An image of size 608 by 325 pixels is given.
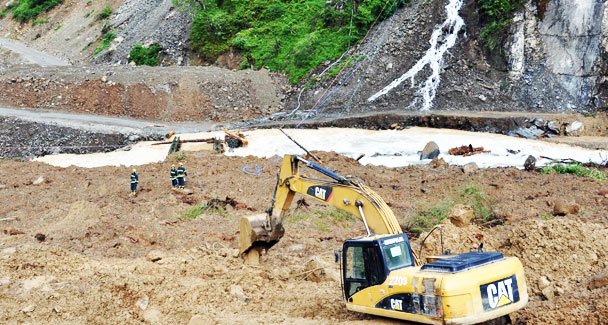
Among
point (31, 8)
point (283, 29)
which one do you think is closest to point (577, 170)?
point (283, 29)

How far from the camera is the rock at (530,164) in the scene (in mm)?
25172

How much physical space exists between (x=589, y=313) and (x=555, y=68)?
28192 mm

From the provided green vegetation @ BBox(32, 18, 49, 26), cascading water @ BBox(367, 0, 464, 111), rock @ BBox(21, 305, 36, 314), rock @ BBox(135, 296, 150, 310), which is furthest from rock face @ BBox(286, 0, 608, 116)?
green vegetation @ BBox(32, 18, 49, 26)

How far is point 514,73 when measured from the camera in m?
37.3

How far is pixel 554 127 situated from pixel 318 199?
22816 mm

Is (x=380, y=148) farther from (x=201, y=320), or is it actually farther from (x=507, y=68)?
(x=201, y=320)

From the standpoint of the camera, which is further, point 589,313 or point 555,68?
point 555,68

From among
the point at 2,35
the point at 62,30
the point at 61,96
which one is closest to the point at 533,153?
the point at 61,96

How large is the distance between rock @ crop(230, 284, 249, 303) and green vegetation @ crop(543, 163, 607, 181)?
13447 millimetres

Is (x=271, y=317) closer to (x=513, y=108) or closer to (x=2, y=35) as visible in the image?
(x=513, y=108)

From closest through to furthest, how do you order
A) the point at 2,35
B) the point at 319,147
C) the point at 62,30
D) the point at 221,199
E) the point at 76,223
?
the point at 76,223 → the point at 221,199 → the point at 319,147 → the point at 62,30 → the point at 2,35

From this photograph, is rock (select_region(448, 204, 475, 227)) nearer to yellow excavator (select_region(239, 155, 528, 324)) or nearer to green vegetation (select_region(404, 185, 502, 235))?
green vegetation (select_region(404, 185, 502, 235))

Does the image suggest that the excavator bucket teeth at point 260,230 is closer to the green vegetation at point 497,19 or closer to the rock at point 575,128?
the rock at point 575,128

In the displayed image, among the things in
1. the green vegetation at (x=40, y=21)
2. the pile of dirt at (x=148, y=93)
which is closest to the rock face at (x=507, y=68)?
the pile of dirt at (x=148, y=93)
